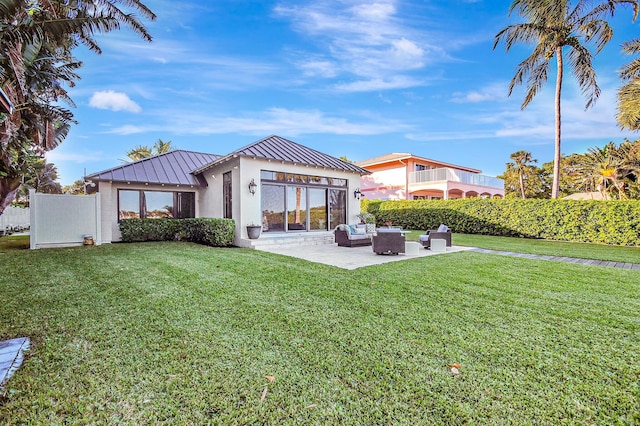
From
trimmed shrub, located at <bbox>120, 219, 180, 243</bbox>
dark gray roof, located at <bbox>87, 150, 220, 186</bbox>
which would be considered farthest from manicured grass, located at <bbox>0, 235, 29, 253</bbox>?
dark gray roof, located at <bbox>87, 150, 220, 186</bbox>

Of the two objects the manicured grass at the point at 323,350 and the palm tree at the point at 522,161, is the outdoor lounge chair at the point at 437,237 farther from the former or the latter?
the palm tree at the point at 522,161

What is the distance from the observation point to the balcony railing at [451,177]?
2344 centimetres

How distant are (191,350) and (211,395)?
0.82 meters

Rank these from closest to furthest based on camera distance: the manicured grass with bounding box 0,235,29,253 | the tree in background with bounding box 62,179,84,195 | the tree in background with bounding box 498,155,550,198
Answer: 1. the manicured grass with bounding box 0,235,29,253
2. the tree in background with bounding box 498,155,550,198
3. the tree in background with bounding box 62,179,84,195

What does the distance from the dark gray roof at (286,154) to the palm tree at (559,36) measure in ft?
Answer: 32.1

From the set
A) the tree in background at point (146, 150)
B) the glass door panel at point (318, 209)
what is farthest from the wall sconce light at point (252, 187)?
the tree in background at point (146, 150)

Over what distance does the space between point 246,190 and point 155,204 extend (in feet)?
17.6

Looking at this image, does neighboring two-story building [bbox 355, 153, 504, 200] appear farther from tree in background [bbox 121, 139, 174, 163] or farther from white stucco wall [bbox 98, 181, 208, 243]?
tree in background [bbox 121, 139, 174, 163]

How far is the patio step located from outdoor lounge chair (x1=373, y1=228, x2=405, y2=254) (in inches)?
138

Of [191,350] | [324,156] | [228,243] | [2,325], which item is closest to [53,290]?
[2,325]

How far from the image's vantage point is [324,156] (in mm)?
14117

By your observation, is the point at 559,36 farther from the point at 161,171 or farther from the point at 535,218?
the point at 161,171

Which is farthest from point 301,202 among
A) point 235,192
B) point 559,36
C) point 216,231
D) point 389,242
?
point 559,36

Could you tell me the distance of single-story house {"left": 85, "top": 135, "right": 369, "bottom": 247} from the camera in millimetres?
11194
